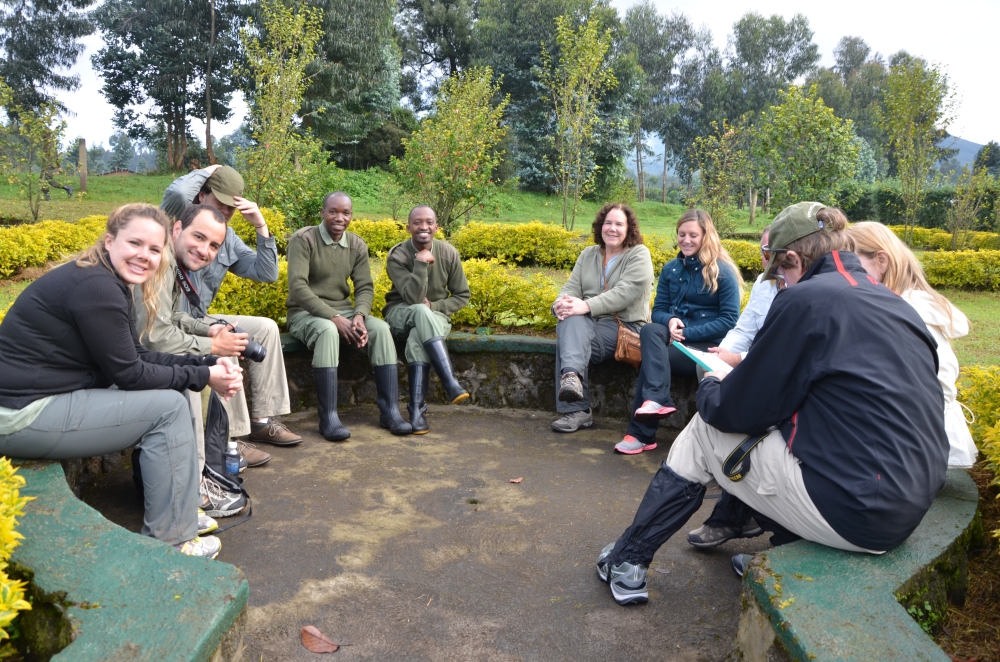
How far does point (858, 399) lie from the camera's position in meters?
2.31

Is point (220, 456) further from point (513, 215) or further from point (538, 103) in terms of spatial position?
point (538, 103)

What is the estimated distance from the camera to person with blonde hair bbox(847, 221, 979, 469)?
2.95m

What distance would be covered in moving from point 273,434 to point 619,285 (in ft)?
8.63

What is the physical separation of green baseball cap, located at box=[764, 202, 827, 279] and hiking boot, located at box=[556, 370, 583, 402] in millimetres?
2197

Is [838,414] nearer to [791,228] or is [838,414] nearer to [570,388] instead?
[791,228]

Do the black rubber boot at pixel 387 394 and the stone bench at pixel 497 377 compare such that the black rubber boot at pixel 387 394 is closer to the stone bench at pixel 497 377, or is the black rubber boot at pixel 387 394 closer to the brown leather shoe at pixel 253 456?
the stone bench at pixel 497 377

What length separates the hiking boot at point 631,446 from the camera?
4793mm

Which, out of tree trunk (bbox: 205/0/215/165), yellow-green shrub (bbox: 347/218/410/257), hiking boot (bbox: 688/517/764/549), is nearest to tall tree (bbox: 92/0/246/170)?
tree trunk (bbox: 205/0/215/165)

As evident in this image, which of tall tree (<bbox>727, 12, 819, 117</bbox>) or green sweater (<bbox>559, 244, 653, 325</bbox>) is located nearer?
green sweater (<bbox>559, 244, 653, 325</bbox>)

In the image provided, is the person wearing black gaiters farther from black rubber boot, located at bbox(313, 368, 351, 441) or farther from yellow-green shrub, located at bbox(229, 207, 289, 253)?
yellow-green shrub, located at bbox(229, 207, 289, 253)

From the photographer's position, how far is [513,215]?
2506 centimetres

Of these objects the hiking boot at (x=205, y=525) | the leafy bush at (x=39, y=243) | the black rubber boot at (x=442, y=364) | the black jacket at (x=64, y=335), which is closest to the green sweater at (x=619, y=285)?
the black rubber boot at (x=442, y=364)

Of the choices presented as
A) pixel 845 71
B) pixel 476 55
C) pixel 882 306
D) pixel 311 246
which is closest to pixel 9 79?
pixel 476 55

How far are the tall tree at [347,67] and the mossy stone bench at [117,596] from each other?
25519 millimetres
